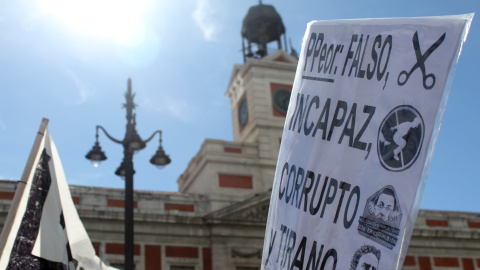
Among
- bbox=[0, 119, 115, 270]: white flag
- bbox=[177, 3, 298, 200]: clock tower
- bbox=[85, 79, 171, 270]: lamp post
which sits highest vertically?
bbox=[177, 3, 298, 200]: clock tower

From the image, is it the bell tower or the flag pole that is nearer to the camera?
the flag pole

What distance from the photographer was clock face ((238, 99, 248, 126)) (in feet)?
96.5

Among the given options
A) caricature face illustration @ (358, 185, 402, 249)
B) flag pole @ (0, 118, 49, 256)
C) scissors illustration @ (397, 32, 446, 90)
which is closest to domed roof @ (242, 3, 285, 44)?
flag pole @ (0, 118, 49, 256)

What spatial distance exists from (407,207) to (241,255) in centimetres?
2181

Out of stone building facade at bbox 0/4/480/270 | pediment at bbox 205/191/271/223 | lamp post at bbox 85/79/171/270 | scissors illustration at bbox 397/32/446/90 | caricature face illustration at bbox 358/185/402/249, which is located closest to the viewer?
caricature face illustration at bbox 358/185/402/249

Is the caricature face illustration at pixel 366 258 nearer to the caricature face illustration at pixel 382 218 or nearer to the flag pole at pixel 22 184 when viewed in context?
the caricature face illustration at pixel 382 218

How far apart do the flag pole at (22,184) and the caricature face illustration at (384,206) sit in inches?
136

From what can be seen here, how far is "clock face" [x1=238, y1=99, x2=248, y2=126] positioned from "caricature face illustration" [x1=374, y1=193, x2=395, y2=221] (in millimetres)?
26411

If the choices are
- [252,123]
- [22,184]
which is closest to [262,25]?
[252,123]

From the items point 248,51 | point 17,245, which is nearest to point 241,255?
point 248,51

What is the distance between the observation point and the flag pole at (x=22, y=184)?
530 cm

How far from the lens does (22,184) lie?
555 cm

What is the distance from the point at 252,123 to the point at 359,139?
24.8 m

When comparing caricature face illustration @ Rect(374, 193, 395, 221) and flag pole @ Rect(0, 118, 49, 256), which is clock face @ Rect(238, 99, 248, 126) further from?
caricature face illustration @ Rect(374, 193, 395, 221)
